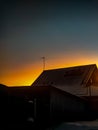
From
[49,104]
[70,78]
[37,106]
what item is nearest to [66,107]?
[49,104]

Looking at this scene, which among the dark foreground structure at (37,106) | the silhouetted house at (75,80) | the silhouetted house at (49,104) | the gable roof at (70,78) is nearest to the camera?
the dark foreground structure at (37,106)

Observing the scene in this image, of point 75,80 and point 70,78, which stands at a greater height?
point 70,78

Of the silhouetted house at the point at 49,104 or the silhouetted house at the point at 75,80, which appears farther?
the silhouetted house at the point at 75,80

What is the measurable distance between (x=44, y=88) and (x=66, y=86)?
11507mm

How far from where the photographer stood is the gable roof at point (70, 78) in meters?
27.1

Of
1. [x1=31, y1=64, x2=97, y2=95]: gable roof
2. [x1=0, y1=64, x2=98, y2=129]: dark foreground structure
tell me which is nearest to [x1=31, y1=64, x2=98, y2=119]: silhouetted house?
[x1=31, y1=64, x2=97, y2=95]: gable roof

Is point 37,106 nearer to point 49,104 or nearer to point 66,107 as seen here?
point 49,104

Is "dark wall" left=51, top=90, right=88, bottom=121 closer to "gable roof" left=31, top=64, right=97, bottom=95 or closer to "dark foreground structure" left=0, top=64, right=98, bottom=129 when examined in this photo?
"dark foreground structure" left=0, top=64, right=98, bottom=129

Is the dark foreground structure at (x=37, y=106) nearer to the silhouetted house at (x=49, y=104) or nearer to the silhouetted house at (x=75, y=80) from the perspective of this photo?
the silhouetted house at (x=49, y=104)

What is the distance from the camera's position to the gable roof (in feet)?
89.0

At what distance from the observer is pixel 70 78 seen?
29.0 m

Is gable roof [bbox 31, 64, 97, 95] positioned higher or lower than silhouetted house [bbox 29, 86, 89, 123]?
higher

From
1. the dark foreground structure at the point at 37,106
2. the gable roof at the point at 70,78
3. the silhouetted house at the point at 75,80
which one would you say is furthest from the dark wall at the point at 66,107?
the gable roof at the point at 70,78

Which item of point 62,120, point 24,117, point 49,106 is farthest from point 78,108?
point 24,117
